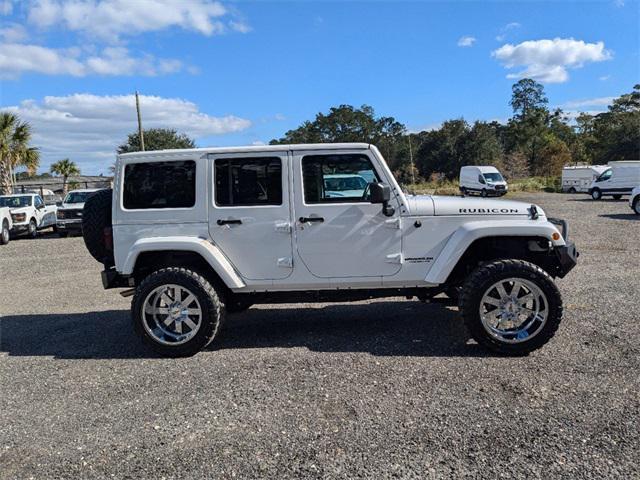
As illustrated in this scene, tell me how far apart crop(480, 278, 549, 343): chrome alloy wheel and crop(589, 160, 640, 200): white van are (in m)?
26.8

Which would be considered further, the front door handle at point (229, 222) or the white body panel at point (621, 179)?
the white body panel at point (621, 179)

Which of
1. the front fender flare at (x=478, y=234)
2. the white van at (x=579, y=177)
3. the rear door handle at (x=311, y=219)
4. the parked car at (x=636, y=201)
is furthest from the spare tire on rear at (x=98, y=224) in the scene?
the white van at (x=579, y=177)

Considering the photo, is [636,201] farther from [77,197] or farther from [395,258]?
[77,197]

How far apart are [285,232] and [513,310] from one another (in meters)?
2.26

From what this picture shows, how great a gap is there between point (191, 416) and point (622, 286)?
6340 mm

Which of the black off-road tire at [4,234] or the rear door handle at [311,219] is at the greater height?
the rear door handle at [311,219]

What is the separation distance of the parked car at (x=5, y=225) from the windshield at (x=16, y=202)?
1.69 metres

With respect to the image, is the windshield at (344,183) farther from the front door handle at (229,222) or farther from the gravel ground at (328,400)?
the gravel ground at (328,400)

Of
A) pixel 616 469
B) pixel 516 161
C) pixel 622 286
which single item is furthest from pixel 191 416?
pixel 516 161

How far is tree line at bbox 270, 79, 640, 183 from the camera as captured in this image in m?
59.2

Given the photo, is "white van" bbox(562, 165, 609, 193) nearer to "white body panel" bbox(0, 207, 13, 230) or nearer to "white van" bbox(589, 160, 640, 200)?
"white van" bbox(589, 160, 640, 200)

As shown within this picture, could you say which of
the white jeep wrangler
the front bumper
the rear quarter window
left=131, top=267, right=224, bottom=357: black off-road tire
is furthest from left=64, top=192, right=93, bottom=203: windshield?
left=131, top=267, right=224, bottom=357: black off-road tire

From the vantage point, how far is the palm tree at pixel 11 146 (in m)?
30.8

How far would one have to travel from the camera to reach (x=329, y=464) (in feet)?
9.99
